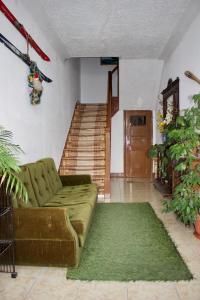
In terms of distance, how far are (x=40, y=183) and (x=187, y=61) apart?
3.36 metres

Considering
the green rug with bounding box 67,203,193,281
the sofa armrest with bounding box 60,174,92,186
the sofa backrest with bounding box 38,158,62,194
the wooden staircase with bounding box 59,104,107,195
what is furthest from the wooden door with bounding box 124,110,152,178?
the sofa backrest with bounding box 38,158,62,194

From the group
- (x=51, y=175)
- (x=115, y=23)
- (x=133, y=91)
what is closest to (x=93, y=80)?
(x=133, y=91)

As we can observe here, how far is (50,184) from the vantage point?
4.27 meters

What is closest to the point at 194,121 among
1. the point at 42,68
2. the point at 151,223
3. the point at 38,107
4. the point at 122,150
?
the point at 151,223

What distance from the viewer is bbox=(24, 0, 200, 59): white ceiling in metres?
4.08

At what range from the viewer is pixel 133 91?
8.38 m

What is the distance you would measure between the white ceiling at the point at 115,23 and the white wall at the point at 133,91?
0.95 metres

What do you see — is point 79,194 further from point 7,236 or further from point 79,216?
point 7,236

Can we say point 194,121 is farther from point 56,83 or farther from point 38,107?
point 56,83

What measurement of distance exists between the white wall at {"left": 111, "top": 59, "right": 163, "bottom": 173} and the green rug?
4.36 meters

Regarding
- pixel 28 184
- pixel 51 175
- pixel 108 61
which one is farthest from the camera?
pixel 108 61

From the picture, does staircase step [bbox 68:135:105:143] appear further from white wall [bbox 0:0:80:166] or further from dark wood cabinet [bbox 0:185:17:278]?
dark wood cabinet [bbox 0:185:17:278]

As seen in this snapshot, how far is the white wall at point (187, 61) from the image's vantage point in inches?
177

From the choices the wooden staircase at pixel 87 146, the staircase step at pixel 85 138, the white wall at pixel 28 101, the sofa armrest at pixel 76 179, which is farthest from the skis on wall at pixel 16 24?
the staircase step at pixel 85 138
